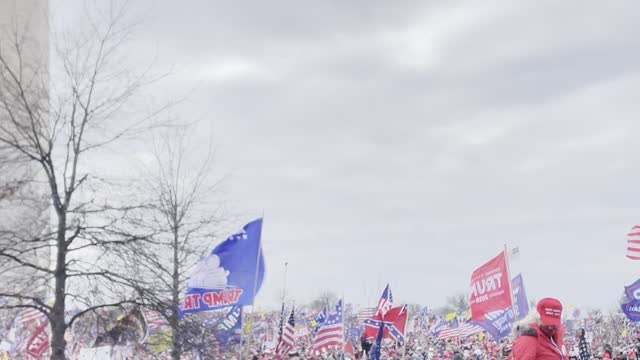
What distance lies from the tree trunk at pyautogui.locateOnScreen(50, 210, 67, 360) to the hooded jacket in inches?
286

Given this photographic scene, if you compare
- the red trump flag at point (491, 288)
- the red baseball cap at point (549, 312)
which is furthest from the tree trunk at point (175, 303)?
the red baseball cap at point (549, 312)

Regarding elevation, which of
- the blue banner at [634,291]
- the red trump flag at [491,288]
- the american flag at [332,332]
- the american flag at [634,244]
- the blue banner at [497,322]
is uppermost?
the american flag at [634,244]

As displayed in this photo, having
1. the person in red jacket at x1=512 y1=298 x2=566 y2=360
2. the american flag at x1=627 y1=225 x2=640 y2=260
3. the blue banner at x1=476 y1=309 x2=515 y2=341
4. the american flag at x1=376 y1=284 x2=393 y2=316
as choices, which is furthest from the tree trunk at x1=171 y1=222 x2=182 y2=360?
the american flag at x1=627 y1=225 x2=640 y2=260

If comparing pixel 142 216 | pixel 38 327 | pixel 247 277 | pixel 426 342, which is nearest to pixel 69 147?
pixel 142 216

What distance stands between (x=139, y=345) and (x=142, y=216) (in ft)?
6.24

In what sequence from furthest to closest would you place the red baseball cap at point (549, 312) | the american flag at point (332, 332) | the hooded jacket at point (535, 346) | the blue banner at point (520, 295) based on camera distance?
the american flag at point (332, 332), the blue banner at point (520, 295), the red baseball cap at point (549, 312), the hooded jacket at point (535, 346)

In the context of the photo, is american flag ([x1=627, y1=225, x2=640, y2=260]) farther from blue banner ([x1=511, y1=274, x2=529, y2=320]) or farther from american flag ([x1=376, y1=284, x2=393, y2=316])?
american flag ([x1=376, y1=284, x2=393, y2=316])

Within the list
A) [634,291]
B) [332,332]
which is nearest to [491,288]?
[332,332]

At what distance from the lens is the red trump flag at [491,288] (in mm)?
15742

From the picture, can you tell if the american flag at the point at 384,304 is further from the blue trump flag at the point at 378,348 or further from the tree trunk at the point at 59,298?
the tree trunk at the point at 59,298

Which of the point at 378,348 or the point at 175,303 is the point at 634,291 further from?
the point at 175,303

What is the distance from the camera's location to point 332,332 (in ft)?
88.6

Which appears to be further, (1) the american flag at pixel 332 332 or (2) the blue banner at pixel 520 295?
(1) the american flag at pixel 332 332

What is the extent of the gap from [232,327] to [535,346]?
989 cm
